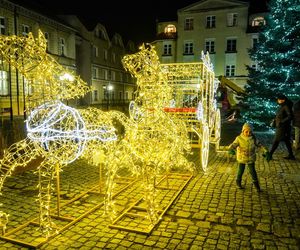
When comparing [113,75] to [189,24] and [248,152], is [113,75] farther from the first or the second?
[248,152]

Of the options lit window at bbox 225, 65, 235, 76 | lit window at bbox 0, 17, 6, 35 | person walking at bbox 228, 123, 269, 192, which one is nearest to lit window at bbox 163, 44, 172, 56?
lit window at bbox 225, 65, 235, 76

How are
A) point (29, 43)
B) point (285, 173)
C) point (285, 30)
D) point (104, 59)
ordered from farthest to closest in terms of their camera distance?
point (104, 59) → point (285, 30) → point (285, 173) → point (29, 43)

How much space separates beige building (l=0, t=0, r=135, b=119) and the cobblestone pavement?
14.4m

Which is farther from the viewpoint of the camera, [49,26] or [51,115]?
[49,26]

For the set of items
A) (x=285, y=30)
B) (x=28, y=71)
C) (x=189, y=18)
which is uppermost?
(x=189, y=18)

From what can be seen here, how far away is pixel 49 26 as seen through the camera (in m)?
27.9

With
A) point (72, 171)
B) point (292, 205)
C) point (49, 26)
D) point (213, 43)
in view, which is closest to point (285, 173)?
point (292, 205)

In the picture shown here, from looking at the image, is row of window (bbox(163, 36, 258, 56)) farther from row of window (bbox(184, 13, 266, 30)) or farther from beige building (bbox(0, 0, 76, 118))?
beige building (bbox(0, 0, 76, 118))

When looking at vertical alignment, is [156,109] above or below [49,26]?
below

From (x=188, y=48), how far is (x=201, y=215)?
3423 cm

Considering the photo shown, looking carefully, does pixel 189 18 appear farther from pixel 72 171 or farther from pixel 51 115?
pixel 51 115

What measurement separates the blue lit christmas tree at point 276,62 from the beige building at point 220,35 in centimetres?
1766

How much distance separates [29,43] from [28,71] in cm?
43

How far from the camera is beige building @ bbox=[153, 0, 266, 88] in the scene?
3453cm
